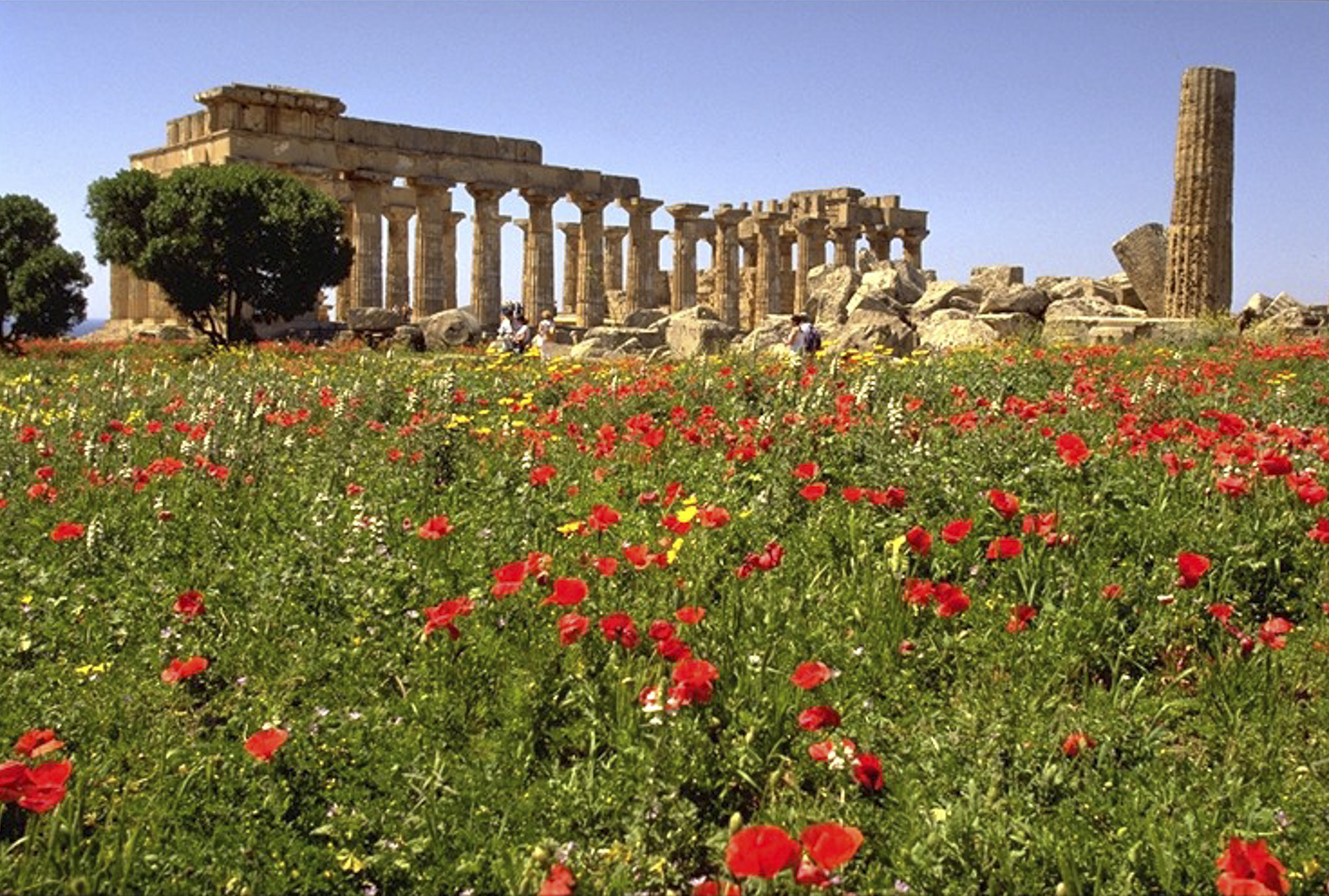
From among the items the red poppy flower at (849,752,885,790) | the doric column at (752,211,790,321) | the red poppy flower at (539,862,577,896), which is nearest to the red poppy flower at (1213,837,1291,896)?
the red poppy flower at (849,752,885,790)

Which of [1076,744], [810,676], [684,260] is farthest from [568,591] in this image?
[684,260]

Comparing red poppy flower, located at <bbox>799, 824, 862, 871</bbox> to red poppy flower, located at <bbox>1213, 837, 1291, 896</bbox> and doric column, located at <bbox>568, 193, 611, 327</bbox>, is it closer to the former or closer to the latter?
red poppy flower, located at <bbox>1213, 837, 1291, 896</bbox>

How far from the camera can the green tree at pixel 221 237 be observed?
110 ft

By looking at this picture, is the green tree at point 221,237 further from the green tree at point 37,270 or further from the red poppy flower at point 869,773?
the red poppy flower at point 869,773

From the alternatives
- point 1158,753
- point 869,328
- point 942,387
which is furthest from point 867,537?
point 869,328

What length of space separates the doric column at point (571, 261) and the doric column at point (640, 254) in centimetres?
418

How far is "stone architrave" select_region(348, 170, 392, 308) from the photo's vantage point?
4422cm

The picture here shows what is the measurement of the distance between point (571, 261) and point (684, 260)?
5602mm

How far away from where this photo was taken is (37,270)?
124ft

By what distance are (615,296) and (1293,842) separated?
5658 centimetres

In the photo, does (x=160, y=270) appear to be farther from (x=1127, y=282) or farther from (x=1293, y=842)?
(x=1293, y=842)

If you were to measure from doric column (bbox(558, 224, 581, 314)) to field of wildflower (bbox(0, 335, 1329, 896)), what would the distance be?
174 ft

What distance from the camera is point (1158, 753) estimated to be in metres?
4.31

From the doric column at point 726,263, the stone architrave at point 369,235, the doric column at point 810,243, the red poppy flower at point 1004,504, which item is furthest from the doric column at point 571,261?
the red poppy flower at point 1004,504
